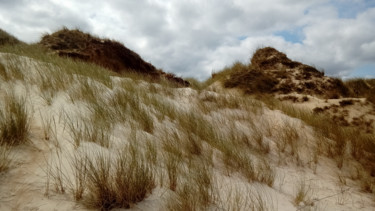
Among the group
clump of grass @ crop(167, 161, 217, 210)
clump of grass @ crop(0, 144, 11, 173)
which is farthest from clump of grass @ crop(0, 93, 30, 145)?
clump of grass @ crop(167, 161, 217, 210)

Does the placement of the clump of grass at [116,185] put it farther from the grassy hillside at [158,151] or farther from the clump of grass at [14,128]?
the clump of grass at [14,128]

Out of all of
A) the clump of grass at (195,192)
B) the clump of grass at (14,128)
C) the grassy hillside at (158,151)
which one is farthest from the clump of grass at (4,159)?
the clump of grass at (195,192)

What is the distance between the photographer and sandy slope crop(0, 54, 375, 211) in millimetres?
1661

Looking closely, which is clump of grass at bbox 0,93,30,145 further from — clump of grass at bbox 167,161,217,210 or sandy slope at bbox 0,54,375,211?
clump of grass at bbox 167,161,217,210

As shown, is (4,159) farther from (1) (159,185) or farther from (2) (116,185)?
(1) (159,185)

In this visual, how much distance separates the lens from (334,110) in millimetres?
5844

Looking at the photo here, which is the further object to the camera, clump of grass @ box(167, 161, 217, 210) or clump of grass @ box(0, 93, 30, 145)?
clump of grass @ box(0, 93, 30, 145)

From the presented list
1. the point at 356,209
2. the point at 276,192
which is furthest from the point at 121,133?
the point at 356,209

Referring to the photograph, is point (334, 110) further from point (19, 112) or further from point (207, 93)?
point (19, 112)

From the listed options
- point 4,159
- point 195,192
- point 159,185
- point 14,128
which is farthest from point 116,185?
point 14,128

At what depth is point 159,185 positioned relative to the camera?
2.08 meters

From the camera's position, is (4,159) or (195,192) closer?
(4,159)

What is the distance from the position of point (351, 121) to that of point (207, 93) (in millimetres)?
3227

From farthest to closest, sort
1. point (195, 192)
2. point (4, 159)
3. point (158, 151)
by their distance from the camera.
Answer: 1. point (158, 151)
2. point (195, 192)
3. point (4, 159)
